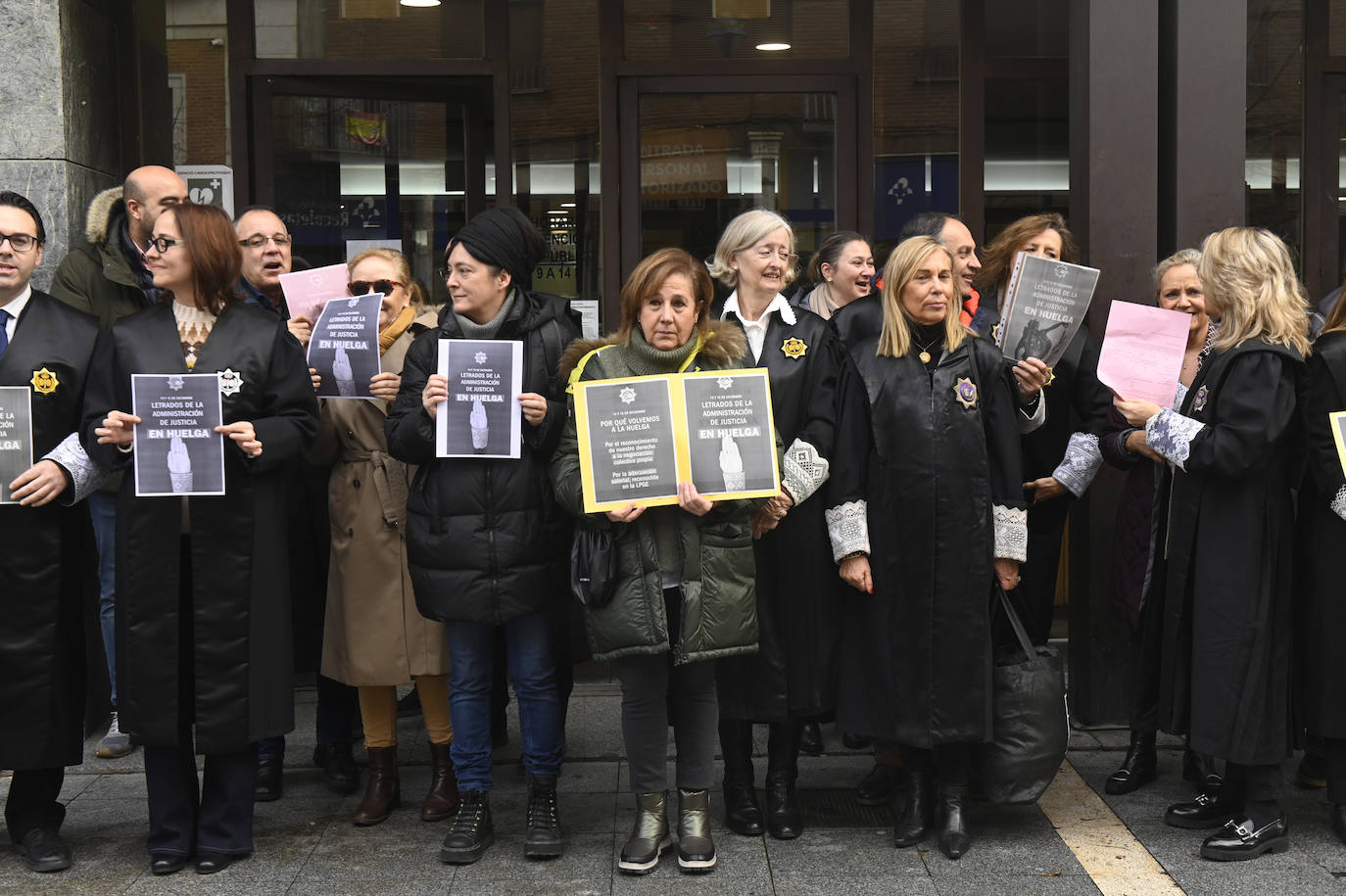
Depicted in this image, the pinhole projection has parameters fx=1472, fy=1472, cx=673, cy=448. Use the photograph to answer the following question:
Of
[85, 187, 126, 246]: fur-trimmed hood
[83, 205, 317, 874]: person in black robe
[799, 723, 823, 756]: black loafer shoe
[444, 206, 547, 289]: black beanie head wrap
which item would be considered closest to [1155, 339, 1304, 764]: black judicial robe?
[799, 723, 823, 756]: black loafer shoe

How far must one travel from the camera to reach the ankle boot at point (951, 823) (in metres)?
4.99

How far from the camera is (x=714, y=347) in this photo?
488 centimetres

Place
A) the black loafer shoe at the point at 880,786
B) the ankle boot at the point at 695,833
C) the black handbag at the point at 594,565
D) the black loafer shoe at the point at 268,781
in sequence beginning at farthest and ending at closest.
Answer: the black loafer shoe at the point at 268,781 → the black loafer shoe at the point at 880,786 → the ankle boot at the point at 695,833 → the black handbag at the point at 594,565

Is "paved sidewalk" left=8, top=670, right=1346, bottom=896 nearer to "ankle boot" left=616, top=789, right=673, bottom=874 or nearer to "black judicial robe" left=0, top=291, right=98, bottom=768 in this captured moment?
"ankle boot" left=616, top=789, right=673, bottom=874

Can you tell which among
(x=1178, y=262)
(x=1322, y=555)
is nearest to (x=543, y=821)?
(x=1322, y=555)

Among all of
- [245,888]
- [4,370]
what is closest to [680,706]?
[245,888]

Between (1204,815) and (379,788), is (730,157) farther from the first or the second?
(1204,815)

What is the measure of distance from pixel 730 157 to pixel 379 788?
13.6ft

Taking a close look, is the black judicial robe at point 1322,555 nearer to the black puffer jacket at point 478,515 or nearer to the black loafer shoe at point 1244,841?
the black loafer shoe at point 1244,841

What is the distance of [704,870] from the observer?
Answer: 4844 mm

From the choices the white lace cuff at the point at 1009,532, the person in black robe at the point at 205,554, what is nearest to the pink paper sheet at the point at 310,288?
the person in black robe at the point at 205,554

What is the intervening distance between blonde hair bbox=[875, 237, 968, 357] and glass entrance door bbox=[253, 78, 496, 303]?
3511mm

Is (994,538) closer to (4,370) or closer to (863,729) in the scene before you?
(863,729)

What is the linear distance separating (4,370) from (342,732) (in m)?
1.90
